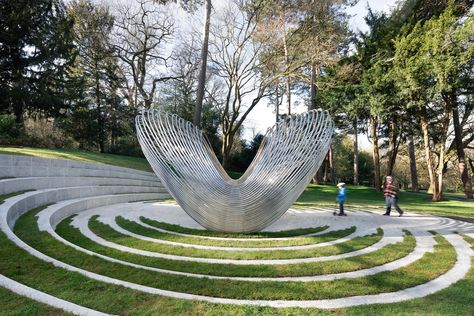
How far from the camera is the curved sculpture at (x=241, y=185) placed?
22.9ft

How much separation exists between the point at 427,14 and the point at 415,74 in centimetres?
522

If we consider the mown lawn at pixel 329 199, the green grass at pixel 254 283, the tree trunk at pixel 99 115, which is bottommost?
the green grass at pixel 254 283

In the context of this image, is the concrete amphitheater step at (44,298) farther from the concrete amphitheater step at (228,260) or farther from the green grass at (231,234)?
the green grass at (231,234)

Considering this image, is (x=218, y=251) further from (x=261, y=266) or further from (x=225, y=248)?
(x=261, y=266)

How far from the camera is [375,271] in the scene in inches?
203

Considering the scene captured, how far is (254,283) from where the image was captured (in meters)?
4.45

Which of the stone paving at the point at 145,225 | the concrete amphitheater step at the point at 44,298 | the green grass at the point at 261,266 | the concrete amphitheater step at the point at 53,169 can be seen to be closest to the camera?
the concrete amphitheater step at the point at 44,298

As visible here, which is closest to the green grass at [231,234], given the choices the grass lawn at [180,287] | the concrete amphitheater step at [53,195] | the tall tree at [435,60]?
the grass lawn at [180,287]

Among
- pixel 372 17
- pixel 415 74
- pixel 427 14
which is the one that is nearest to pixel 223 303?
pixel 415 74

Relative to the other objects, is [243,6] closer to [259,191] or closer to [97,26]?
[97,26]

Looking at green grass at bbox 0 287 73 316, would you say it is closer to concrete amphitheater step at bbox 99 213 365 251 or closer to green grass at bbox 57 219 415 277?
green grass at bbox 57 219 415 277

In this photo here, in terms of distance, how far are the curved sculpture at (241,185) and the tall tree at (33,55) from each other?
17.3 m

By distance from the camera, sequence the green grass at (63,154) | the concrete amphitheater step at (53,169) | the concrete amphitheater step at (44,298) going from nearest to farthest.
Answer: the concrete amphitheater step at (44,298)
the concrete amphitheater step at (53,169)
the green grass at (63,154)

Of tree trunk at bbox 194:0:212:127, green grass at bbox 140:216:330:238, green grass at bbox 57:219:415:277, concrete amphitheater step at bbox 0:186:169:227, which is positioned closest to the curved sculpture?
green grass at bbox 140:216:330:238
